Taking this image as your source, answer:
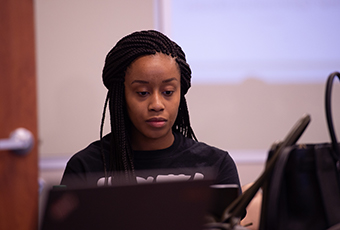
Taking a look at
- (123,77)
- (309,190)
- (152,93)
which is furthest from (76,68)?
(309,190)

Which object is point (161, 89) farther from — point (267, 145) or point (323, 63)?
point (323, 63)

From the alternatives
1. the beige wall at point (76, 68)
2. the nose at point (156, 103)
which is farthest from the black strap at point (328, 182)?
the beige wall at point (76, 68)

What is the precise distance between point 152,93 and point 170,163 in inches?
10.0

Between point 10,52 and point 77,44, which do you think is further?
point 77,44

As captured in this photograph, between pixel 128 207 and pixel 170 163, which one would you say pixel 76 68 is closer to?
pixel 170 163

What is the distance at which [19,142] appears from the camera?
1.81ft

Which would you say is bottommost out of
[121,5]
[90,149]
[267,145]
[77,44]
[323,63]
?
[267,145]

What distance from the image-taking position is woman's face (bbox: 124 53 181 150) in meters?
1.16

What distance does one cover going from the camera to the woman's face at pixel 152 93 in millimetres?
1162

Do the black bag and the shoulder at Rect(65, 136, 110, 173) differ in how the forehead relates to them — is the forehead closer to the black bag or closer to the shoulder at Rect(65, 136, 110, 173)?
the shoulder at Rect(65, 136, 110, 173)

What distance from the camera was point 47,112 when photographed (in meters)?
2.36

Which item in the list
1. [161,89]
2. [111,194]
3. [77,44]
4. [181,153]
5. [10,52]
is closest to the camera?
[111,194]

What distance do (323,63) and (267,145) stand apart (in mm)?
654

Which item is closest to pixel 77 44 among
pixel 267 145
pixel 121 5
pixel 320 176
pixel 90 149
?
pixel 121 5
